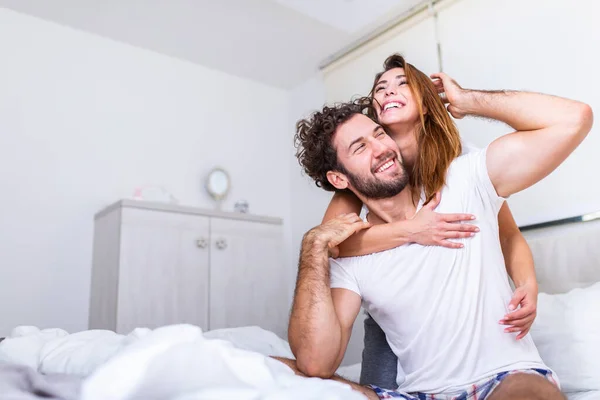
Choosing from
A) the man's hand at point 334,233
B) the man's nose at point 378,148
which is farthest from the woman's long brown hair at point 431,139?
the man's hand at point 334,233

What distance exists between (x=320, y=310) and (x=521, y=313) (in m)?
0.49

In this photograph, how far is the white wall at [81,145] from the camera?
2949mm

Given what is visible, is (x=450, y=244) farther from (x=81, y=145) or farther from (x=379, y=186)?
(x=81, y=145)

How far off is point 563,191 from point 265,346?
1.39 m

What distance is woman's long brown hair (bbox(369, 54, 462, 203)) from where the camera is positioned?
4.85 feet

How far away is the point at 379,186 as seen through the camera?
1.52 meters

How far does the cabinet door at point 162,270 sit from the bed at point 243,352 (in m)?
0.93

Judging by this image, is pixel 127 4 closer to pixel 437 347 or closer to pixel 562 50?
pixel 562 50

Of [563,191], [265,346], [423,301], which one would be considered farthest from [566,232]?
[265,346]

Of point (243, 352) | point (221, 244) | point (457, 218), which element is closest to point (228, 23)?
point (221, 244)

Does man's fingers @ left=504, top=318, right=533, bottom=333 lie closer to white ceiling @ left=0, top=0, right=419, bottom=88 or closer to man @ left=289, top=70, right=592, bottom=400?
man @ left=289, top=70, right=592, bottom=400

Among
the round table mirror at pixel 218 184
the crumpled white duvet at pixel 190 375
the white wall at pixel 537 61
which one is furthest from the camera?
the round table mirror at pixel 218 184

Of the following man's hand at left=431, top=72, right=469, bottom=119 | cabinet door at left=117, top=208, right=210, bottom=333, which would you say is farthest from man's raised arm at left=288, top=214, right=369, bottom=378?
cabinet door at left=117, top=208, right=210, bottom=333

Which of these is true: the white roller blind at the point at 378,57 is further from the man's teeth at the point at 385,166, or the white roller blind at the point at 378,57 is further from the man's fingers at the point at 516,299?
the man's fingers at the point at 516,299
